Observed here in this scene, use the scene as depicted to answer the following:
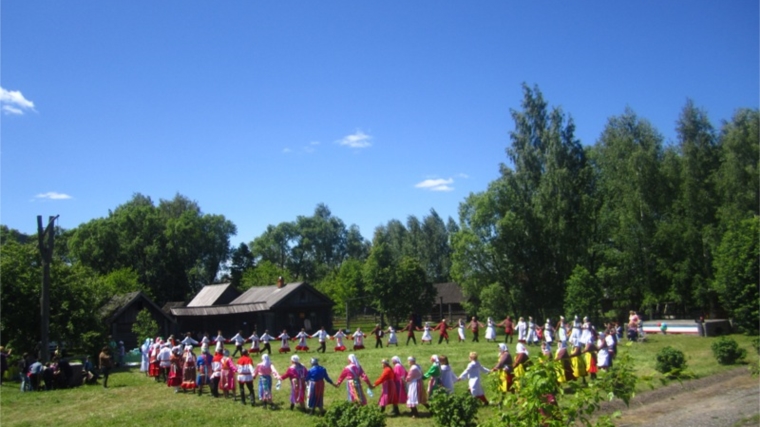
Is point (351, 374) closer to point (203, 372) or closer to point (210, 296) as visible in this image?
point (203, 372)

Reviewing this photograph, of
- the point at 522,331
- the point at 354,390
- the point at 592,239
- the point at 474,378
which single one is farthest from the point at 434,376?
the point at 592,239

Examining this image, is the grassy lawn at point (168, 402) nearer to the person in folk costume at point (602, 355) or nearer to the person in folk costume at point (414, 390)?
the person in folk costume at point (414, 390)

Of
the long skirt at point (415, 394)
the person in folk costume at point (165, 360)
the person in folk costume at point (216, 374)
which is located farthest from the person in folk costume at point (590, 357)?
the person in folk costume at point (165, 360)

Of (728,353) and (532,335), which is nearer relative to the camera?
(728,353)

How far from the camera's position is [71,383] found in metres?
25.0

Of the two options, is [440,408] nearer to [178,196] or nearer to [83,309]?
[83,309]

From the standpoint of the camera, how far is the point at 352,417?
11812 mm

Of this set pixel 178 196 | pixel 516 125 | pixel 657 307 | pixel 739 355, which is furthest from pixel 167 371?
pixel 178 196

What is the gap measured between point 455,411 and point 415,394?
122 inches

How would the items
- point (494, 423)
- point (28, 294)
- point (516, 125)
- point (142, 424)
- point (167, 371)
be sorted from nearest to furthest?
point (494, 423) → point (142, 424) → point (167, 371) → point (28, 294) → point (516, 125)

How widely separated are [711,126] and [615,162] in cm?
695

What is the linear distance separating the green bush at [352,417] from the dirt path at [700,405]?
574 centimetres

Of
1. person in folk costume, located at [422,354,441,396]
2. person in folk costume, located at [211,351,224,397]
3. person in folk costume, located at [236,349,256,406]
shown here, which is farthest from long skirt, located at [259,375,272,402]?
person in folk costume, located at [422,354,441,396]

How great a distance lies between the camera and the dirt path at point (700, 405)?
14.7 m
